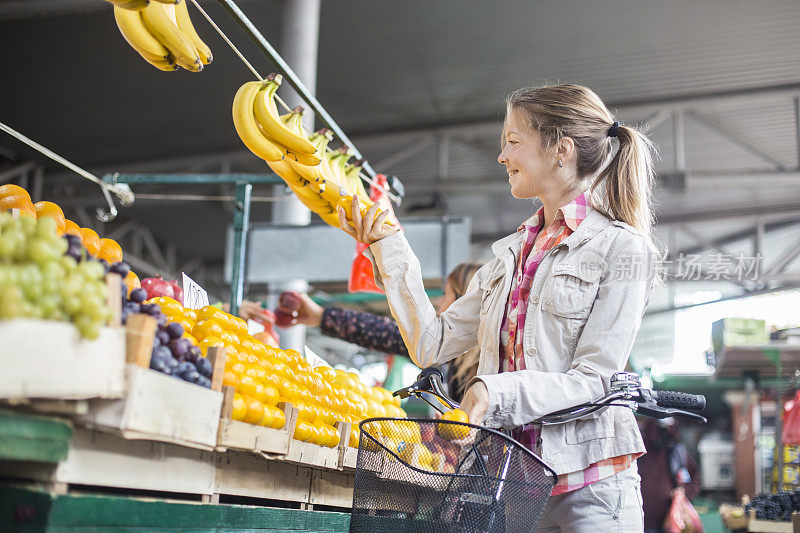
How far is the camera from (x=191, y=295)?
8.05ft

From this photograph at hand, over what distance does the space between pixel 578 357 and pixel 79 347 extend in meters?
1.00

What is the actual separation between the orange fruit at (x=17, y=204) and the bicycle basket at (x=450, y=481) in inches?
48.3

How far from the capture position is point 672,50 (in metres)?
7.79

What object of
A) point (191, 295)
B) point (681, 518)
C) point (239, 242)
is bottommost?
point (681, 518)

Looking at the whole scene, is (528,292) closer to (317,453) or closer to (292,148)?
(317,453)

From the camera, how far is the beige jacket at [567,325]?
153cm

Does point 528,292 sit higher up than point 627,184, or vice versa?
point 627,184

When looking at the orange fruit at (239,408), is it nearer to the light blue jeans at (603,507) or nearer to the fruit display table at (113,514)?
the fruit display table at (113,514)

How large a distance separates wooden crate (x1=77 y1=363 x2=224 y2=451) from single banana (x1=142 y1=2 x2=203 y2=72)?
1.24 metres

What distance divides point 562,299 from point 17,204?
4.71 ft

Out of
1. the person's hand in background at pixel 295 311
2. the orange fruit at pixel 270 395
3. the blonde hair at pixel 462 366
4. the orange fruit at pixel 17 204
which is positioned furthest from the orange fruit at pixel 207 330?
the person's hand in background at pixel 295 311

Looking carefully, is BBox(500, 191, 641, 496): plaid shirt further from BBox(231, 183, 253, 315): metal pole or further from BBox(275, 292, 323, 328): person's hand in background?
BBox(275, 292, 323, 328): person's hand in background

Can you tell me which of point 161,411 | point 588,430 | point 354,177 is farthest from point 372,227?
point 354,177

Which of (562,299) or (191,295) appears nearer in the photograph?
(562,299)
